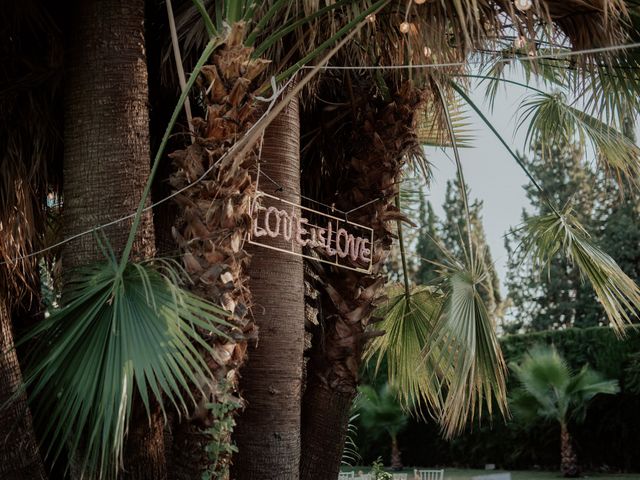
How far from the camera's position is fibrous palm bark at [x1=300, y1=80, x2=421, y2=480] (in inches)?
257

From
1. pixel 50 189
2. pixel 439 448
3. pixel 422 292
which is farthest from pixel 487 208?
pixel 50 189

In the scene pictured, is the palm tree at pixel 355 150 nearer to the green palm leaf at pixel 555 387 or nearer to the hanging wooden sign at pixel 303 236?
the hanging wooden sign at pixel 303 236

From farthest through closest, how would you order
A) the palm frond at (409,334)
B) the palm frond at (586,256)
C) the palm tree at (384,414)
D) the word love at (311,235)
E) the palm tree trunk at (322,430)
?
the palm tree at (384,414) < the palm frond at (409,334) < the palm tree trunk at (322,430) < the palm frond at (586,256) < the word love at (311,235)

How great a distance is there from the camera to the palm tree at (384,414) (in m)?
18.7

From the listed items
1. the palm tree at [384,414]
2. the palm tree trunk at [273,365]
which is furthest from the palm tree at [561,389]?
the palm tree trunk at [273,365]

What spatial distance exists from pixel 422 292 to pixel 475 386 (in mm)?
1862

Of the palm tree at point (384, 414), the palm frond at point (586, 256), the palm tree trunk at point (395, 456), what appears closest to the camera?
the palm frond at point (586, 256)

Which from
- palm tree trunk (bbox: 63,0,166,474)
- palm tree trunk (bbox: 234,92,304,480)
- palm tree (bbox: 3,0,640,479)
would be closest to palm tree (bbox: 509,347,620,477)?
palm tree (bbox: 3,0,640,479)

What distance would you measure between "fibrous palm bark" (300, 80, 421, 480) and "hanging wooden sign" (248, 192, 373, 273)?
0.11 meters

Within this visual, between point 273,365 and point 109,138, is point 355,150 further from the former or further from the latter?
point 109,138

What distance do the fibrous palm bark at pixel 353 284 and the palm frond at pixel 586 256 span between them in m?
1.32

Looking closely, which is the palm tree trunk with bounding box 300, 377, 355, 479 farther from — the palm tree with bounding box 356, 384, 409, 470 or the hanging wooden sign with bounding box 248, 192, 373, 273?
the palm tree with bounding box 356, 384, 409, 470

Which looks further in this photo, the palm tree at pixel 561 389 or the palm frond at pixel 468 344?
the palm tree at pixel 561 389

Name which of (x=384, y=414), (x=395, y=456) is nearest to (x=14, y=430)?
(x=384, y=414)
